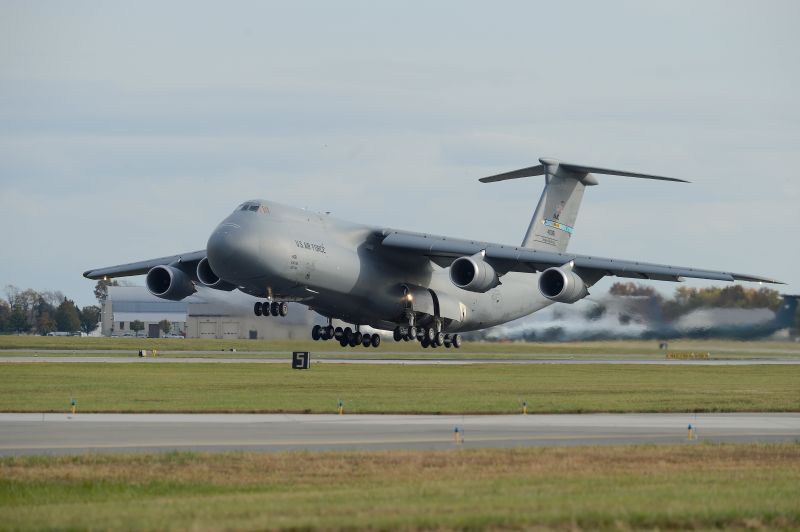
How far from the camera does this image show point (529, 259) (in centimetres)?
4372

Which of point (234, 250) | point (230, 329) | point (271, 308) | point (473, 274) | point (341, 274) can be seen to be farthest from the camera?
point (230, 329)

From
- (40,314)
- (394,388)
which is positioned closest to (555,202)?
(394,388)

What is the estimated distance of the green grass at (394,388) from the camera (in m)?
26.2

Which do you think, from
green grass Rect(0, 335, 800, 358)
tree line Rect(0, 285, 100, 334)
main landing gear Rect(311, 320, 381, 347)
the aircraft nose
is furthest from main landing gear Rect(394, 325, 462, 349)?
tree line Rect(0, 285, 100, 334)

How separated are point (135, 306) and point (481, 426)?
8978cm

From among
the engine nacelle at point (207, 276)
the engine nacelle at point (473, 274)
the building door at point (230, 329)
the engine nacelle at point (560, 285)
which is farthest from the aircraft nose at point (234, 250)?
the building door at point (230, 329)

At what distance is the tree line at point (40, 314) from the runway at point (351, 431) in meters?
86.4

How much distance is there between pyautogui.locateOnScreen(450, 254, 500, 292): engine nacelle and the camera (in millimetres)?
42438

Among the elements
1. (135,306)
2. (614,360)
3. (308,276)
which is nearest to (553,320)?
(614,360)

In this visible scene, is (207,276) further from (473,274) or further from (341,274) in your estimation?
(473,274)

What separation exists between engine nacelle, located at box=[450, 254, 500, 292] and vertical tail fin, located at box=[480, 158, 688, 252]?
845 centimetres

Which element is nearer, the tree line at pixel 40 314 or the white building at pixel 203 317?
the white building at pixel 203 317

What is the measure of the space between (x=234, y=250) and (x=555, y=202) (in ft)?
58.1

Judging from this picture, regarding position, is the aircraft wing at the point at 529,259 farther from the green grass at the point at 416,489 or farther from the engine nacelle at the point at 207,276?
the green grass at the point at 416,489
